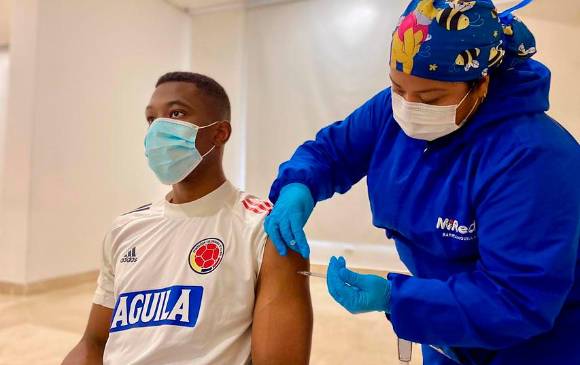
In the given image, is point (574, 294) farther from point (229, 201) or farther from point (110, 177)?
point (110, 177)

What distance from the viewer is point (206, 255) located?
1.15m

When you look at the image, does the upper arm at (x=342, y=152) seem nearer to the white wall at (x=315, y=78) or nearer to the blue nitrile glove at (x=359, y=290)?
the blue nitrile glove at (x=359, y=290)

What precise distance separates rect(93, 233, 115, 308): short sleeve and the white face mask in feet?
3.03

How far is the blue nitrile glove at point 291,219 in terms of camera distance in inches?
37.5

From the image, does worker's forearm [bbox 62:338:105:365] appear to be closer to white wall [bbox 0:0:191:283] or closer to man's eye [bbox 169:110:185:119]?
man's eye [bbox 169:110:185:119]

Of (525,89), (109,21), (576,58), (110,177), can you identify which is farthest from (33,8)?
(576,58)

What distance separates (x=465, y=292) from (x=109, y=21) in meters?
4.48

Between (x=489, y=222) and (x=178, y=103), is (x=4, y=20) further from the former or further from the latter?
(x=489, y=222)

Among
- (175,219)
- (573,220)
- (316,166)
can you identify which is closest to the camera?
(573,220)

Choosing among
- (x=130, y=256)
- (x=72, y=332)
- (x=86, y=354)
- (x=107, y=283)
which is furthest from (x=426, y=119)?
(x=72, y=332)

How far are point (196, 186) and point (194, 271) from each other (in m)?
0.29

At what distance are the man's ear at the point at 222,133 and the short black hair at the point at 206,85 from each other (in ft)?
0.11

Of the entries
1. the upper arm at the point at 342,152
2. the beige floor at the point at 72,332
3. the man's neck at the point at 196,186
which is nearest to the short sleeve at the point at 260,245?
the upper arm at the point at 342,152

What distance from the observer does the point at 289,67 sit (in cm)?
478
